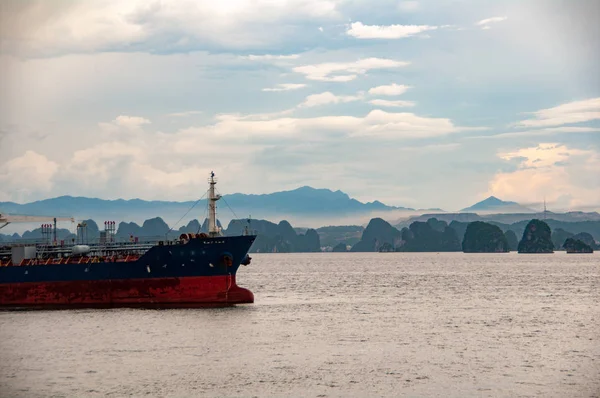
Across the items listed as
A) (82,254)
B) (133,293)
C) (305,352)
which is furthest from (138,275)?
(305,352)

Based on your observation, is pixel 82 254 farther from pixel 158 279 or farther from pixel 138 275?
pixel 158 279

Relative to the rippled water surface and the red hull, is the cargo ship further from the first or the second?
the rippled water surface

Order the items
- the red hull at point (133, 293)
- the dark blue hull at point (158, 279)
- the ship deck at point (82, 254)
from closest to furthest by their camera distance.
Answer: the dark blue hull at point (158, 279) < the red hull at point (133, 293) < the ship deck at point (82, 254)

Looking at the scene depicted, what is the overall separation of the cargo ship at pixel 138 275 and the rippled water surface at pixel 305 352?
3131 mm

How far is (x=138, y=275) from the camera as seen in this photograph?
76.3 metres

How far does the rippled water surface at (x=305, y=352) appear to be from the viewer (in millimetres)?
41812

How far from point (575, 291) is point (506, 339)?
60.9 meters

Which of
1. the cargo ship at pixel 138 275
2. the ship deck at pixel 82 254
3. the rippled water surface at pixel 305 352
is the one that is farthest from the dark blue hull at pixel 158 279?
the rippled water surface at pixel 305 352

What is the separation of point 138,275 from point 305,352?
2836 centimetres

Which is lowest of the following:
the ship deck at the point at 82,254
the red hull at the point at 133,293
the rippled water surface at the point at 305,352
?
the rippled water surface at the point at 305,352

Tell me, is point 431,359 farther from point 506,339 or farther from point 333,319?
point 333,319

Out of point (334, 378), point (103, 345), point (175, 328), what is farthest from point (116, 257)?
point (334, 378)

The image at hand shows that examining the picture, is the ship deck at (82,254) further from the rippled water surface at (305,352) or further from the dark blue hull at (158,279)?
the rippled water surface at (305,352)

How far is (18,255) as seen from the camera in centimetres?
8262
